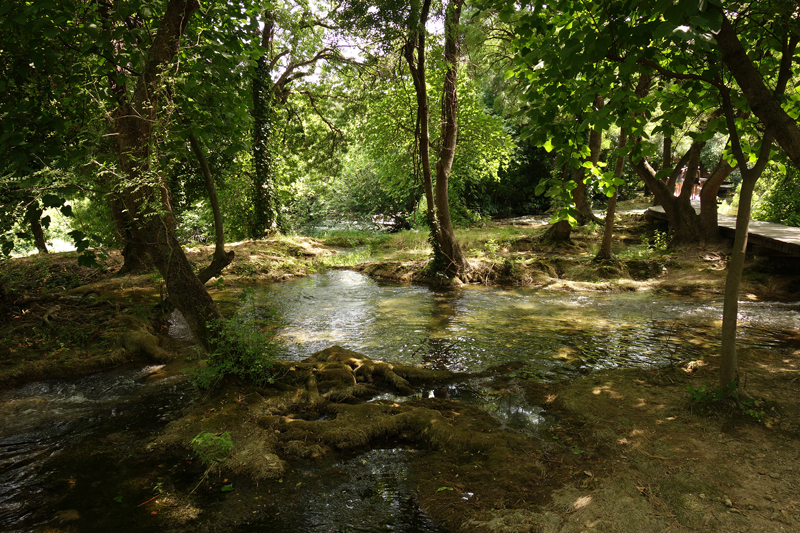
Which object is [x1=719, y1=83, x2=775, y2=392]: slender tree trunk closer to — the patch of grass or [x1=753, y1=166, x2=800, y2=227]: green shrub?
[x1=753, y1=166, x2=800, y2=227]: green shrub

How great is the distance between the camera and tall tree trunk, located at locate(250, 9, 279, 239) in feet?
52.4

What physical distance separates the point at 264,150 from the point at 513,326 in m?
12.4

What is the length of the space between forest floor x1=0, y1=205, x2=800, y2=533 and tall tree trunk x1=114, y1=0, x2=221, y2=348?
1150 millimetres

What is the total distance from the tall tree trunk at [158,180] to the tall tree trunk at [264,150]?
11501mm

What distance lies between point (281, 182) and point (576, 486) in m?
17.9

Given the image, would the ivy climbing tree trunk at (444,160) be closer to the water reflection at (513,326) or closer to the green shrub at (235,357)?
the water reflection at (513,326)

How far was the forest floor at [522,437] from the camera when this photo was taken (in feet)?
9.98

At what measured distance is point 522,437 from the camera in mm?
4113

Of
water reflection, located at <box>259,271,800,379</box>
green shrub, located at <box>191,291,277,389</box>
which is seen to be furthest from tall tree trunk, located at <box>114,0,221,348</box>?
water reflection, located at <box>259,271,800,379</box>

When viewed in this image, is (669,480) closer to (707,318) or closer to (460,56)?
(707,318)

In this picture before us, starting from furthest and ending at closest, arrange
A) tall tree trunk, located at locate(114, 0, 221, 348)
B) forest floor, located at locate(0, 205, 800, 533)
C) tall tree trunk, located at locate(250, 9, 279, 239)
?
1. tall tree trunk, located at locate(250, 9, 279, 239)
2. tall tree trunk, located at locate(114, 0, 221, 348)
3. forest floor, located at locate(0, 205, 800, 533)

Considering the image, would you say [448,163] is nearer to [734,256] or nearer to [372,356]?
[372,356]

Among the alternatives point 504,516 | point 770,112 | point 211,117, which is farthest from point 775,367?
Answer: point 211,117

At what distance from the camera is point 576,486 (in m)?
3.32
